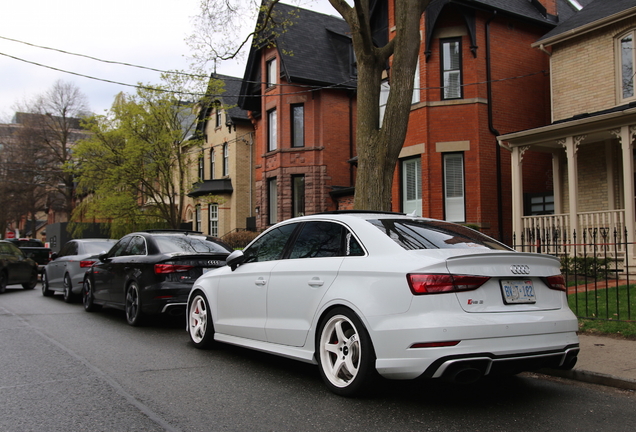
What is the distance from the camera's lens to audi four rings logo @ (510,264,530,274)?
467cm

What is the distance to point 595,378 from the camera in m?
5.57

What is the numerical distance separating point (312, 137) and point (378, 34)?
5781 millimetres

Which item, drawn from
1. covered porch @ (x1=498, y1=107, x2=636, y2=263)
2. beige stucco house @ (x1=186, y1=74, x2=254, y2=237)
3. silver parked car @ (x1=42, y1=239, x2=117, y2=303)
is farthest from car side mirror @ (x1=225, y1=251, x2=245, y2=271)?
beige stucco house @ (x1=186, y1=74, x2=254, y2=237)

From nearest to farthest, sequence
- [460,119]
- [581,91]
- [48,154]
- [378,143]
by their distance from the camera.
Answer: [378,143], [581,91], [460,119], [48,154]

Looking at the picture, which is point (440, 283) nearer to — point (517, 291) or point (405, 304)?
point (405, 304)

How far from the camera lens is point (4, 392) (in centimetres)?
525

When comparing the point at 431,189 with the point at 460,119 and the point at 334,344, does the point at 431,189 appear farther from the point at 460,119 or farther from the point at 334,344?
the point at 334,344

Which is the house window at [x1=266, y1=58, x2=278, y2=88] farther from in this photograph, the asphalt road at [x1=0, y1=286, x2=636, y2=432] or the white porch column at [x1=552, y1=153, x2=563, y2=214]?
the asphalt road at [x1=0, y1=286, x2=636, y2=432]

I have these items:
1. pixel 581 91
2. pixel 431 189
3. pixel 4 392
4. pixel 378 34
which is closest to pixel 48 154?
pixel 378 34

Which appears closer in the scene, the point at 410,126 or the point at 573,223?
the point at 573,223

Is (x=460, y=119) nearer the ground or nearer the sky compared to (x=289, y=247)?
nearer the sky

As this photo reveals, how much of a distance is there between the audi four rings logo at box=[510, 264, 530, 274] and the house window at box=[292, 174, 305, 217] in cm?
2076

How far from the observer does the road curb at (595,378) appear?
5.34 metres

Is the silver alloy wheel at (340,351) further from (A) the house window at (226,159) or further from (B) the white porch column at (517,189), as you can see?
(A) the house window at (226,159)
